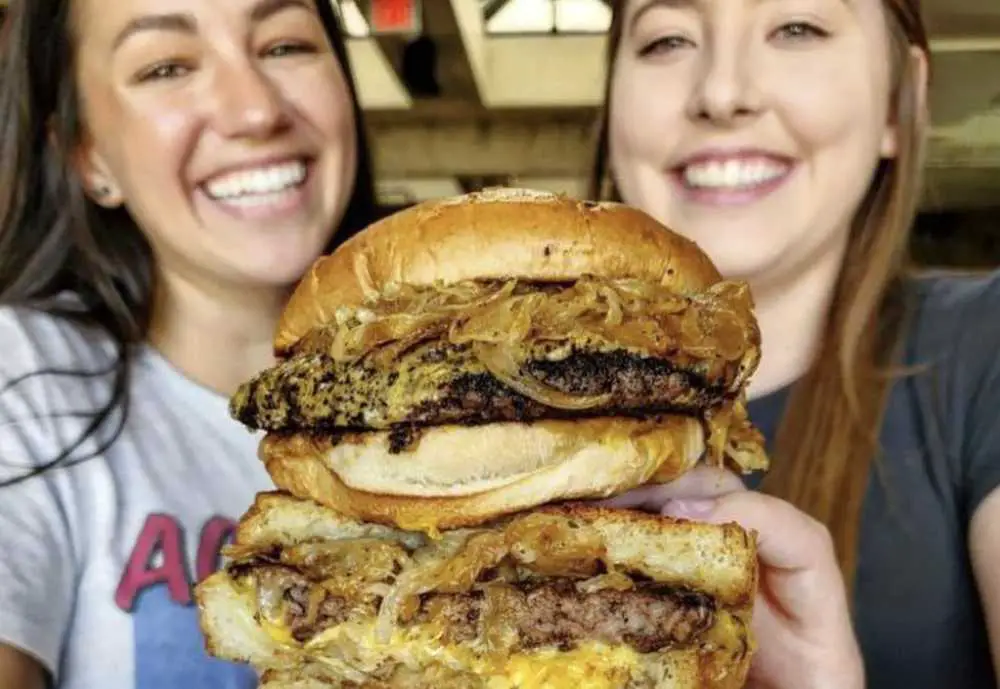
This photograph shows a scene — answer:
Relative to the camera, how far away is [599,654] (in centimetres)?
123

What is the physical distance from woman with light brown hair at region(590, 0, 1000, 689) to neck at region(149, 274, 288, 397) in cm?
83

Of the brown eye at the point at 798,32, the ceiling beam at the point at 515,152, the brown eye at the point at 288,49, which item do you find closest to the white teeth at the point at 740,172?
the brown eye at the point at 798,32

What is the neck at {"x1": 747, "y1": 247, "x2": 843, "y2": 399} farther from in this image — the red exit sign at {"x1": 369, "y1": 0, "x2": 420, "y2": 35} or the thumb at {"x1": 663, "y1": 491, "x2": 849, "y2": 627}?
the red exit sign at {"x1": 369, "y1": 0, "x2": 420, "y2": 35}

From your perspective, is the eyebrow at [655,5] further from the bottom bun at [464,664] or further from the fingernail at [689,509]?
the bottom bun at [464,664]

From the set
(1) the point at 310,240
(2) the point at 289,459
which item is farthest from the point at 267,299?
(2) the point at 289,459

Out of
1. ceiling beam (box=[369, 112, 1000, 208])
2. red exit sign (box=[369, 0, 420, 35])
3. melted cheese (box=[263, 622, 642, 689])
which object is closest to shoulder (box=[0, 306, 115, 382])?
melted cheese (box=[263, 622, 642, 689])

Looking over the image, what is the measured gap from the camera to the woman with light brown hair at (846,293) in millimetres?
1854

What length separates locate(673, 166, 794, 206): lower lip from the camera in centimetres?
193

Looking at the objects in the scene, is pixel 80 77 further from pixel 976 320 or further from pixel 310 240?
pixel 976 320

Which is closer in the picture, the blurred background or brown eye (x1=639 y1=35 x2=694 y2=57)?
brown eye (x1=639 y1=35 x2=694 y2=57)

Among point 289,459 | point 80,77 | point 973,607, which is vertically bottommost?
point 973,607

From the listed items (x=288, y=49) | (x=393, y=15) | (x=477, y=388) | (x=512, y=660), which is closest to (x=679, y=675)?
(x=512, y=660)

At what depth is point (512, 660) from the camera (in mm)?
1232

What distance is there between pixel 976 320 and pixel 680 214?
0.61 metres
